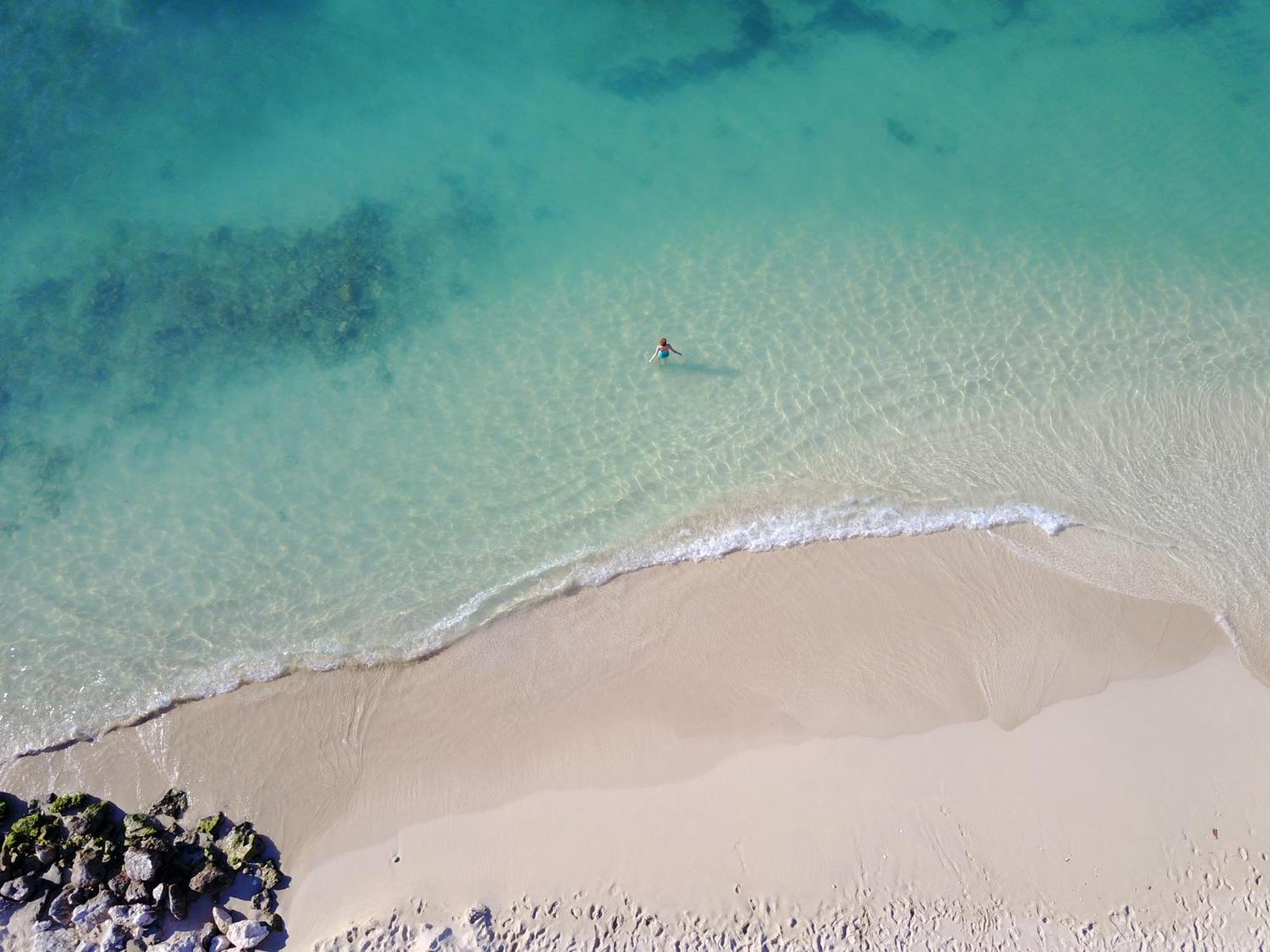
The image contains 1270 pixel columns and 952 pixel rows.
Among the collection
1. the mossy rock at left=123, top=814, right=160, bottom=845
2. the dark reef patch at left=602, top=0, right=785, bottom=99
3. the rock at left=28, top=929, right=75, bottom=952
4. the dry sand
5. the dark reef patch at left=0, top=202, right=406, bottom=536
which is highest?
the dark reef patch at left=602, top=0, right=785, bottom=99

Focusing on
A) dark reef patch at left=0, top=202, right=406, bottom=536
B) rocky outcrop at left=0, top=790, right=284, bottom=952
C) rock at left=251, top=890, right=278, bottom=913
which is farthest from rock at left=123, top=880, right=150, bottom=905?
dark reef patch at left=0, top=202, right=406, bottom=536

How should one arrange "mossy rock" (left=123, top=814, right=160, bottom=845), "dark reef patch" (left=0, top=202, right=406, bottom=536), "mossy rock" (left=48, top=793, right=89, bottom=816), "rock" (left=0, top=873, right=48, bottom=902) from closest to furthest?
"rock" (left=0, top=873, right=48, bottom=902) < "mossy rock" (left=123, top=814, right=160, bottom=845) < "mossy rock" (left=48, top=793, right=89, bottom=816) < "dark reef patch" (left=0, top=202, right=406, bottom=536)

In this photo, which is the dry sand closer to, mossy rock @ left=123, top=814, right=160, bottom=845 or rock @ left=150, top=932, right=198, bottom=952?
mossy rock @ left=123, top=814, right=160, bottom=845

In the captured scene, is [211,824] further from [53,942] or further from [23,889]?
[23,889]

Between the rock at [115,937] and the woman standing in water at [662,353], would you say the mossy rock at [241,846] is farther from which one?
the woman standing in water at [662,353]

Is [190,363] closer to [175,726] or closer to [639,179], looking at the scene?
[175,726]

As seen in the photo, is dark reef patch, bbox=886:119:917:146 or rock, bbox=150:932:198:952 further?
dark reef patch, bbox=886:119:917:146

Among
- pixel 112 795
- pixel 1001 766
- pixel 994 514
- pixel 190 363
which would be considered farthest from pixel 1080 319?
pixel 112 795
